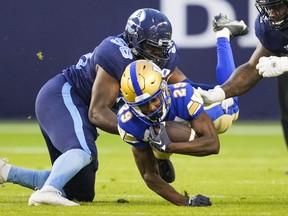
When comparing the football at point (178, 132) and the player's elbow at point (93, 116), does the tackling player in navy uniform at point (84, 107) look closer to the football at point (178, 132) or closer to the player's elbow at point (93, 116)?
the player's elbow at point (93, 116)

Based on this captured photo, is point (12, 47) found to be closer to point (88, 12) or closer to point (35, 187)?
point (88, 12)

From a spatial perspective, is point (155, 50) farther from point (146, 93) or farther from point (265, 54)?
point (265, 54)

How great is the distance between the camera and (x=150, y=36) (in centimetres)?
584

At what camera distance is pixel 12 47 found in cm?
1225

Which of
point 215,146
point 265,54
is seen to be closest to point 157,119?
point 215,146

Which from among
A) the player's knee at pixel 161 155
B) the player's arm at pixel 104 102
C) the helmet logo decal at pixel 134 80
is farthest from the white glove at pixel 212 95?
the helmet logo decal at pixel 134 80

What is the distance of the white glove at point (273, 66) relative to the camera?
5871 mm

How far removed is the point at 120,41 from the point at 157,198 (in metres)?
1.05

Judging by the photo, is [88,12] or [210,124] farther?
[88,12]

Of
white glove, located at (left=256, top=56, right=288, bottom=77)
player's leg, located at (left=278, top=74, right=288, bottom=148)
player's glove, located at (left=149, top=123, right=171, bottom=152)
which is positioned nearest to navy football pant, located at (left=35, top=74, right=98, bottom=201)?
player's glove, located at (left=149, top=123, right=171, bottom=152)

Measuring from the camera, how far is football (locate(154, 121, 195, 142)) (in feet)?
17.6

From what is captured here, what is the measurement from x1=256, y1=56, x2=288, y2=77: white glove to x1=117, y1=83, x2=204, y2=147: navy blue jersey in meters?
0.64

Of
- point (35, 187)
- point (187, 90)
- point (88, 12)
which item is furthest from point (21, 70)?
point (187, 90)

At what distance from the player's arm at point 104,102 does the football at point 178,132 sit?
22.2 inches
